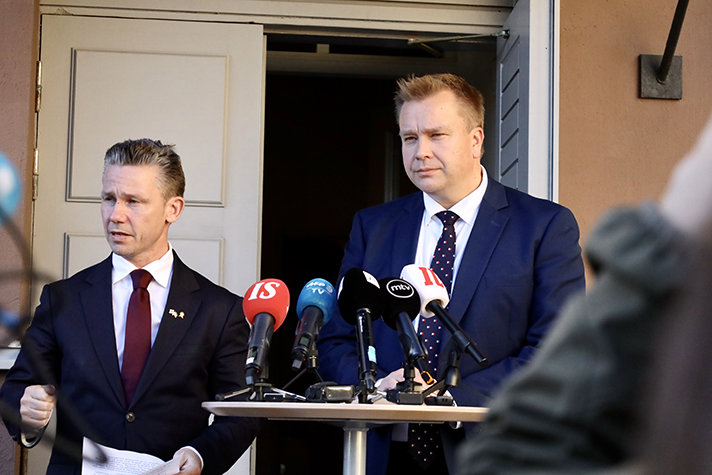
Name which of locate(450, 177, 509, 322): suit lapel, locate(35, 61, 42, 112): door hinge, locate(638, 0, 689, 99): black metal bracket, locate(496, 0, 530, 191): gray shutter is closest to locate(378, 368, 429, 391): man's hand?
locate(450, 177, 509, 322): suit lapel

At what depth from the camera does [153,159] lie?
148 inches

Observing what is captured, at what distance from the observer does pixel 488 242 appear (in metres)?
3.48

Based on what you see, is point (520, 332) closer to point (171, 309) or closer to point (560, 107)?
point (171, 309)

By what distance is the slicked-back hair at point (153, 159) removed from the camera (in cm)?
374

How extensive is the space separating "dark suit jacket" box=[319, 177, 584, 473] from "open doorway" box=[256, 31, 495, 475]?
481 cm

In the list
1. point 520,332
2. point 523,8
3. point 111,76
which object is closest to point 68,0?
point 111,76

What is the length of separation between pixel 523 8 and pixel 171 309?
2317mm

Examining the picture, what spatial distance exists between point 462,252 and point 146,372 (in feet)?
3.60

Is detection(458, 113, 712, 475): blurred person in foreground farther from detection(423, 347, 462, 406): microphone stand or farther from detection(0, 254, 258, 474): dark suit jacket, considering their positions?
detection(0, 254, 258, 474): dark suit jacket

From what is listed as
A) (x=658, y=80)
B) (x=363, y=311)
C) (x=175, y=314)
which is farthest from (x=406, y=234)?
(x=658, y=80)

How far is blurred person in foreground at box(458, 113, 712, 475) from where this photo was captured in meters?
0.54

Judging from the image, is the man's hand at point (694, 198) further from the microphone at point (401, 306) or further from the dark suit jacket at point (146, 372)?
the dark suit jacket at point (146, 372)

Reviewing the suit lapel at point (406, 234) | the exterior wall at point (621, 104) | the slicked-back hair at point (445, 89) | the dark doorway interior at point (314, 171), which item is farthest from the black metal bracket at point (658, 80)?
the dark doorway interior at point (314, 171)

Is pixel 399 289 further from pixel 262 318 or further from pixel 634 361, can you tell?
pixel 634 361
